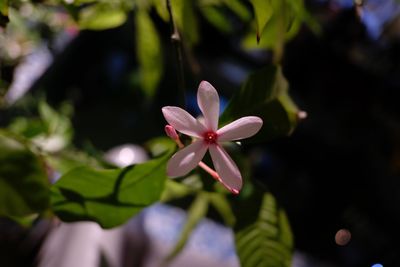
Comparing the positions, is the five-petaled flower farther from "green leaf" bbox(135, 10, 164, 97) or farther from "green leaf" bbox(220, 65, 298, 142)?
"green leaf" bbox(135, 10, 164, 97)

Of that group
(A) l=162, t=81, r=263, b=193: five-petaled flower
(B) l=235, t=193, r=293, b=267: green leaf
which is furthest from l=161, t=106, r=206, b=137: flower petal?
(B) l=235, t=193, r=293, b=267: green leaf

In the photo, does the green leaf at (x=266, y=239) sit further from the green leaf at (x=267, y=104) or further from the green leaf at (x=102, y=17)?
the green leaf at (x=102, y=17)

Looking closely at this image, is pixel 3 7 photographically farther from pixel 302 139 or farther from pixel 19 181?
pixel 302 139

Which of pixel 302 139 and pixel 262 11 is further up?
pixel 262 11

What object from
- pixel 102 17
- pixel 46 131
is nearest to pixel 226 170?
pixel 102 17

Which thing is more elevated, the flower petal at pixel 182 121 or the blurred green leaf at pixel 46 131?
the flower petal at pixel 182 121

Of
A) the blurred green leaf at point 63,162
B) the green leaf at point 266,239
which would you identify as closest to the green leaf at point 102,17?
the blurred green leaf at point 63,162
